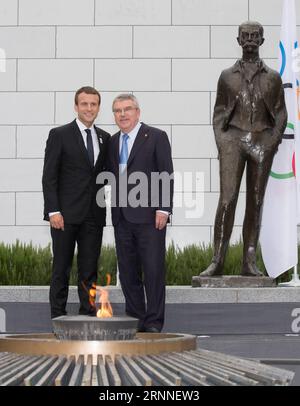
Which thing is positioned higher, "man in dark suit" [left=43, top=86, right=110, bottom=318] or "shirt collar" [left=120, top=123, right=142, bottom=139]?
"shirt collar" [left=120, top=123, right=142, bottom=139]

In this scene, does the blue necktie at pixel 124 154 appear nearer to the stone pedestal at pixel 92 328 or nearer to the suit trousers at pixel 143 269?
the suit trousers at pixel 143 269

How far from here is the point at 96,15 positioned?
403 inches

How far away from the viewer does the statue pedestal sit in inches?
268

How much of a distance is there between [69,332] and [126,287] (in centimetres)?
314

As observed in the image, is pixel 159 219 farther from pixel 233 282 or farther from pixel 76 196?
pixel 233 282

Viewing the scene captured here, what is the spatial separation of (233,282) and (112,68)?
4.02m

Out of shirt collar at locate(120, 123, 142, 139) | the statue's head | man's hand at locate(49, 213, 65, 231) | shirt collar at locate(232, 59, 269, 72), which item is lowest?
man's hand at locate(49, 213, 65, 231)

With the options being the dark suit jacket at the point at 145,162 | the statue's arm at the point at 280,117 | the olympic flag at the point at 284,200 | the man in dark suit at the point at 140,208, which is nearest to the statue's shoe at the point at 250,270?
the olympic flag at the point at 284,200

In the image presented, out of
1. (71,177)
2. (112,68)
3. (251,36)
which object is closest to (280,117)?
(251,36)

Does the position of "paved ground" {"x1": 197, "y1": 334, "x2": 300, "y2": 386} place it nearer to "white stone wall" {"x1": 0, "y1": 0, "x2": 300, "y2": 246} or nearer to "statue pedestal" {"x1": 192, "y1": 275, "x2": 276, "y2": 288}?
"statue pedestal" {"x1": 192, "y1": 275, "x2": 276, "y2": 288}

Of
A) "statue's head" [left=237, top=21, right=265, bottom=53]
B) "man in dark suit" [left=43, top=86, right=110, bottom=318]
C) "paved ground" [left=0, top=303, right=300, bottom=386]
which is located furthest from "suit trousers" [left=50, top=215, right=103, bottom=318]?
"statue's head" [left=237, top=21, right=265, bottom=53]

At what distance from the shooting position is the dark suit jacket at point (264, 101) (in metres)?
6.94

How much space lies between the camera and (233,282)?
269 inches
